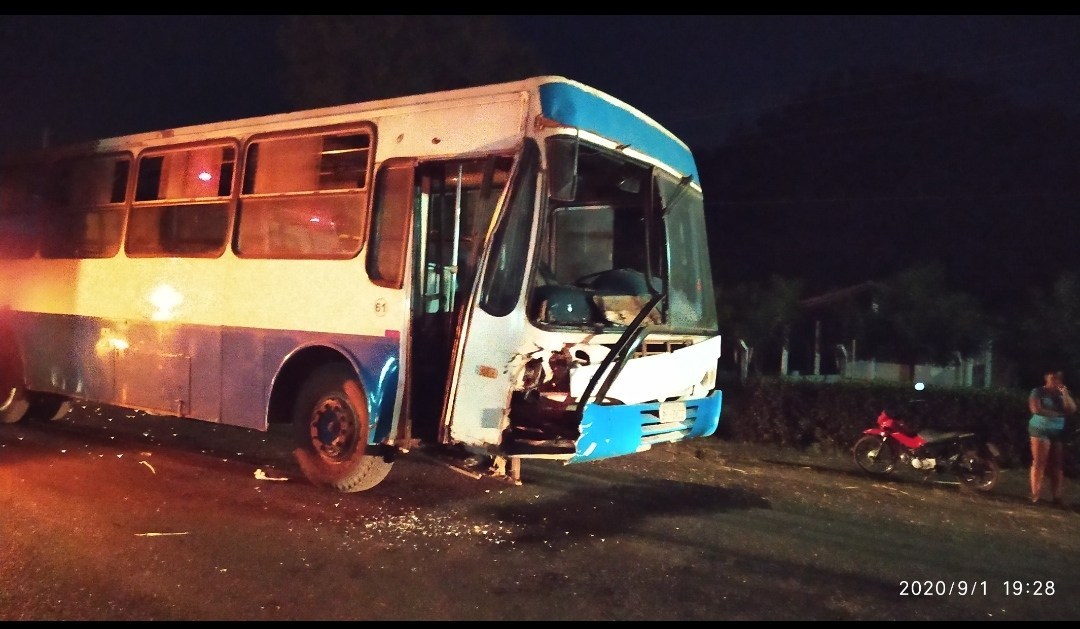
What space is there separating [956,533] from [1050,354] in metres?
6.72

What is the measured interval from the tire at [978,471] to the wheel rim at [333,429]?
6271 mm

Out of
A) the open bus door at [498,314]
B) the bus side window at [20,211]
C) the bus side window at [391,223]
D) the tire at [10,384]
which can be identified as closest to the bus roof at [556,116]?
the open bus door at [498,314]

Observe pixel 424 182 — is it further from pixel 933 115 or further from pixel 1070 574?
pixel 933 115

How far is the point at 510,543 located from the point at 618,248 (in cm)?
289

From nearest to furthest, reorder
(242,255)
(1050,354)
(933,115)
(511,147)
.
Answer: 1. (511,147)
2. (242,255)
3. (1050,354)
4. (933,115)

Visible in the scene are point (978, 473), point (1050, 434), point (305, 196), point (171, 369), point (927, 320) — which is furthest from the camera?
point (927, 320)

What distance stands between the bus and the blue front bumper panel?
18 mm

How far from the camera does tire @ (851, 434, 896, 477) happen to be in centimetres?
912

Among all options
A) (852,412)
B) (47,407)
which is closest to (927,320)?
(852,412)

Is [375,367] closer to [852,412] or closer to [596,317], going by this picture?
[596,317]

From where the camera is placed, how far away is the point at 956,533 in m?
6.72

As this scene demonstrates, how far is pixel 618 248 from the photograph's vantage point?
293 inches

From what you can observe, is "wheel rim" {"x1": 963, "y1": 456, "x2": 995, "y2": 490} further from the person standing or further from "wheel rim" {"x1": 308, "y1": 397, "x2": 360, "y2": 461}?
"wheel rim" {"x1": 308, "y1": 397, "x2": 360, "y2": 461}
